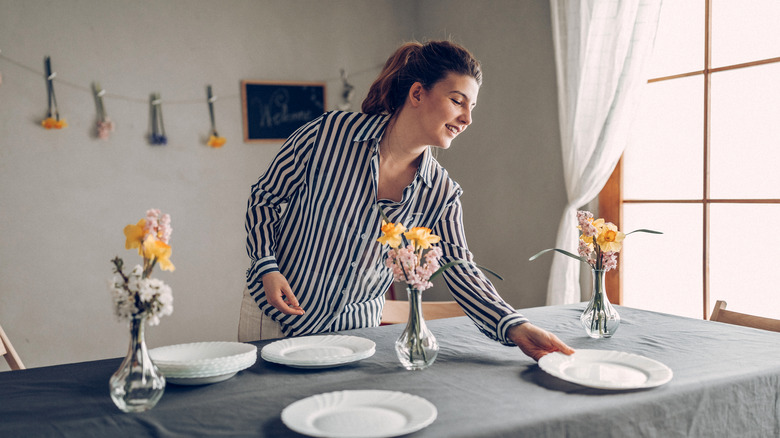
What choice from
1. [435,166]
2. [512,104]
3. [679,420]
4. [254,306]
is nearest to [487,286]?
[435,166]

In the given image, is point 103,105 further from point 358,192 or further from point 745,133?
point 745,133

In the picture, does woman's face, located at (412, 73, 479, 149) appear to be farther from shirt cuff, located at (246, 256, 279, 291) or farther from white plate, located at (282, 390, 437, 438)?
white plate, located at (282, 390, 437, 438)

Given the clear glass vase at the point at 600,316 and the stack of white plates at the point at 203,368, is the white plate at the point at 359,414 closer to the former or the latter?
the stack of white plates at the point at 203,368

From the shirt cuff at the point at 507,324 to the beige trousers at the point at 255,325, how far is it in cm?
62

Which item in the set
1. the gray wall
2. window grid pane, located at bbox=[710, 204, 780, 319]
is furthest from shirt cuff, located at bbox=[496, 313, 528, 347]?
the gray wall

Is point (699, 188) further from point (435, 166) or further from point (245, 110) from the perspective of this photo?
point (245, 110)

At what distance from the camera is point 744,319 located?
1717 mm

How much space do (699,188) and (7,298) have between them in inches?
128

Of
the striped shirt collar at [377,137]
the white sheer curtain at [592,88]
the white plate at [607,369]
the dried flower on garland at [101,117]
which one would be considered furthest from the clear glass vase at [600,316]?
the dried flower on garland at [101,117]

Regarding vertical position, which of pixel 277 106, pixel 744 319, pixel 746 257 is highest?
pixel 277 106

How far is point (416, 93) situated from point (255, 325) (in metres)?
0.76

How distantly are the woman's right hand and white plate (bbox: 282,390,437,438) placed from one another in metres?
0.41

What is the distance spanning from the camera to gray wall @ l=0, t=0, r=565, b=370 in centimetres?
308

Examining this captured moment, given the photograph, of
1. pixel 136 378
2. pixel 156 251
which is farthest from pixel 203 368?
Answer: pixel 156 251
